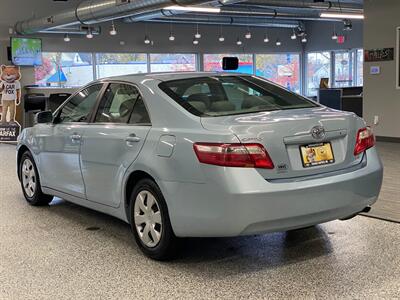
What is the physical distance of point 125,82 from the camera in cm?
418

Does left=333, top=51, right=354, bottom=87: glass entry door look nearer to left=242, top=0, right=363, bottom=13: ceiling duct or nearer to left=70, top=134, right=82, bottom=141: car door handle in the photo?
left=242, top=0, right=363, bottom=13: ceiling duct

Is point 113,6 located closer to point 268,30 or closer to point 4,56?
point 4,56

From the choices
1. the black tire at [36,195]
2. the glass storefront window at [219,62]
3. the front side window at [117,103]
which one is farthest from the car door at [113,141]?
the glass storefront window at [219,62]

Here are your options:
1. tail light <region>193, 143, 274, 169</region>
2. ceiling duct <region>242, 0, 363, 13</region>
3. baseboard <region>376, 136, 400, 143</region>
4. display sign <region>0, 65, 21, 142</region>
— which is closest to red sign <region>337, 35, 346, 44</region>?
ceiling duct <region>242, 0, 363, 13</region>

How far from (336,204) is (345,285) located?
19.4 inches

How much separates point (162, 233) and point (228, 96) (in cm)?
110

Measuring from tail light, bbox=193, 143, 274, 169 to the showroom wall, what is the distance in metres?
8.09

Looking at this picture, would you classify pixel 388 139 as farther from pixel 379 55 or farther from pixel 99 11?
pixel 99 11

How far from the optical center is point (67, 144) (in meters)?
4.61

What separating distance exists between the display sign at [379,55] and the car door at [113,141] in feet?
25.1

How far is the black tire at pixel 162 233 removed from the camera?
3459mm

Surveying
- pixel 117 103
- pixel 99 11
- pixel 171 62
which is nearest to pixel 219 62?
pixel 171 62

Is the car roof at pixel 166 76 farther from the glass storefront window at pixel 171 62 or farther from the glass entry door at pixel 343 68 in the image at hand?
the glass entry door at pixel 343 68

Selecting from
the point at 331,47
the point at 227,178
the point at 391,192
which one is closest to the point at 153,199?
the point at 227,178
